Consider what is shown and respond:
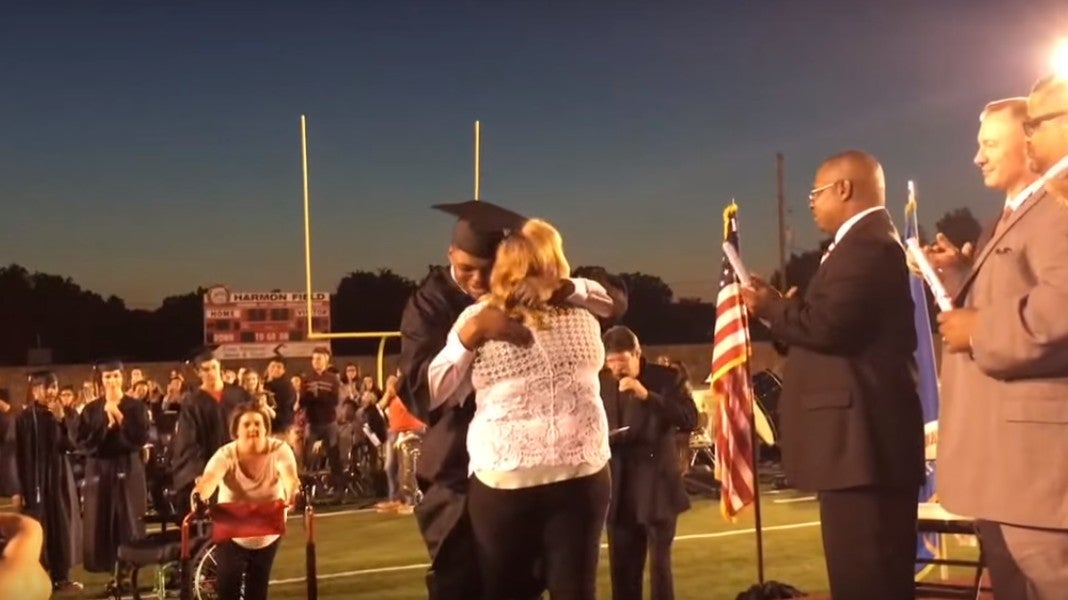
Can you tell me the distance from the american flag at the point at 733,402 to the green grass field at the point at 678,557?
1.04 m

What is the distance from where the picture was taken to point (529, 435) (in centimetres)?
388

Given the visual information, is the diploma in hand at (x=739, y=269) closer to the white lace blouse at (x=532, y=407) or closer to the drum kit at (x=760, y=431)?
the white lace blouse at (x=532, y=407)

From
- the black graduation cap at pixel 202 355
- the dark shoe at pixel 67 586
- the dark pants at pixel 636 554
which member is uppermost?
the black graduation cap at pixel 202 355

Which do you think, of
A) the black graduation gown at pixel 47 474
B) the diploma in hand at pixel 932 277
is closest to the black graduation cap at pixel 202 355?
the black graduation gown at pixel 47 474

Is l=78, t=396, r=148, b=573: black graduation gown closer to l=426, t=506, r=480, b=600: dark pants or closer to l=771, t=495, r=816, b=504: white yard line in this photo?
l=426, t=506, r=480, b=600: dark pants

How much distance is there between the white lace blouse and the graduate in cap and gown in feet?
0.89

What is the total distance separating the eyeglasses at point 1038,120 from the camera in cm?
339

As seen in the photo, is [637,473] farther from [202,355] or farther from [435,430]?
[202,355]

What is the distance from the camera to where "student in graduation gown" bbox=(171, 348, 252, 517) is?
9.58 metres

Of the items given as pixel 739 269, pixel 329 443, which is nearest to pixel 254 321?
pixel 329 443

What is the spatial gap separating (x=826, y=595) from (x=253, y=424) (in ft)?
13.1

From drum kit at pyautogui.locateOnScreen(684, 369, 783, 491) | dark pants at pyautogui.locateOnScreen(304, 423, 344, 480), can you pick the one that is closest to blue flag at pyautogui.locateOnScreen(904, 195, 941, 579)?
drum kit at pyautogui.locateOnScreen(684, 369, 783, 491)

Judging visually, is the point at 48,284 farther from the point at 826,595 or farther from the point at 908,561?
the point at 908,561

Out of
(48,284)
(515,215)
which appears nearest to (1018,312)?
(515,215)
